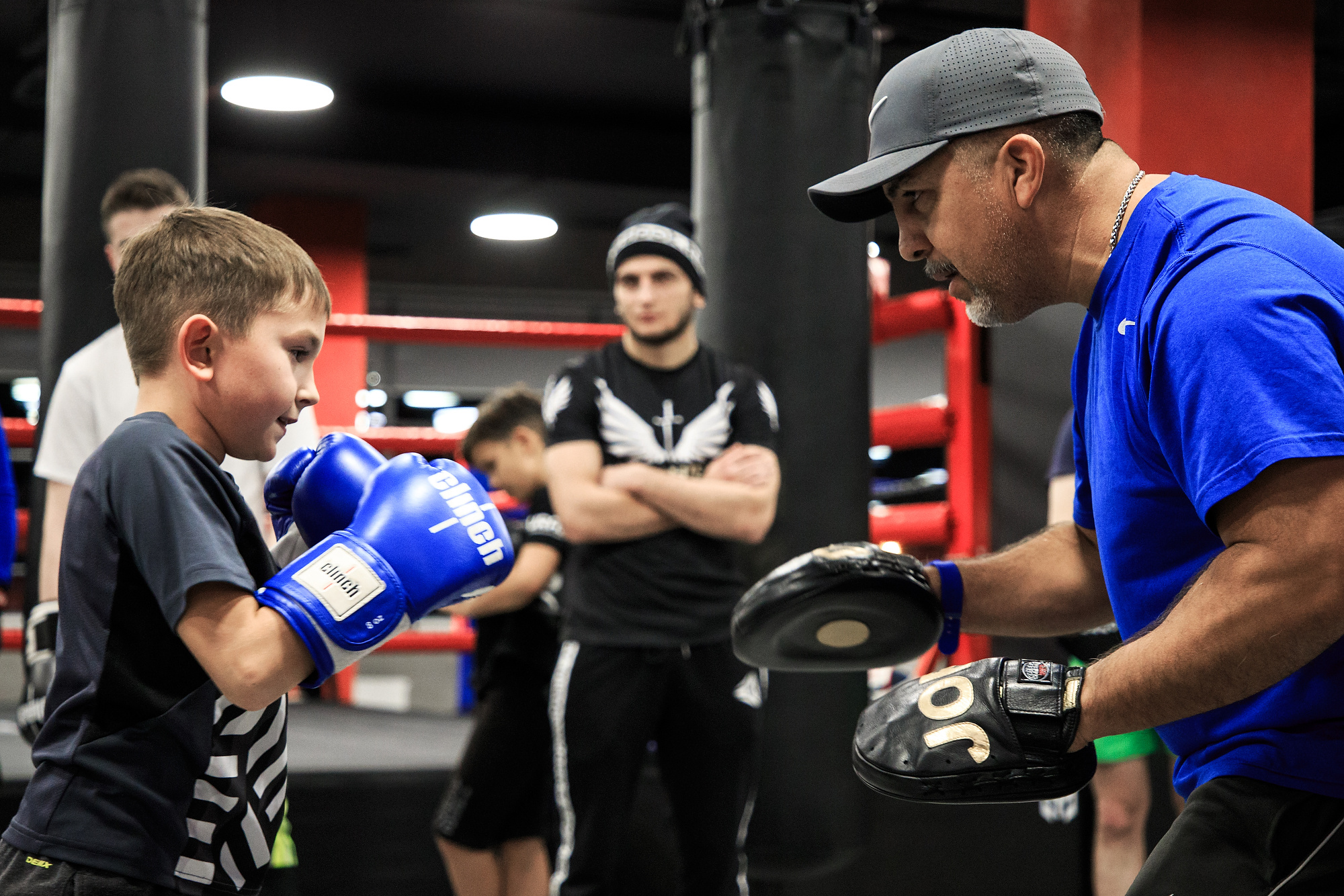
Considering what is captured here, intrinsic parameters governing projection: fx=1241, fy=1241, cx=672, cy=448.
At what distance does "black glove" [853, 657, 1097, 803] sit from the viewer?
1.13 m

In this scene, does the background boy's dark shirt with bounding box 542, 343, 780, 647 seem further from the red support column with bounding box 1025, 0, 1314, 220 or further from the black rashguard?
the red support column with bounding box 1025, 0, 1314, 220

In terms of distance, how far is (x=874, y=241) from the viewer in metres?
10.4

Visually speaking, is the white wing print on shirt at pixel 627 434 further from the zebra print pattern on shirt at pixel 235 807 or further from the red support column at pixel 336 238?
the red support column at pixel 336 238

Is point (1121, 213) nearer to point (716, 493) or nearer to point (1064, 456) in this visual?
point (716, 493)

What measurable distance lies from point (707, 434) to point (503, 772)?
886 mm

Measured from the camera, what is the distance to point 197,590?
3.85 ft

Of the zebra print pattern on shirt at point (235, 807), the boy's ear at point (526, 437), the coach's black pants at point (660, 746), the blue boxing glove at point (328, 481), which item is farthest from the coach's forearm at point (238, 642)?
the boy's ear at point (526, 437)

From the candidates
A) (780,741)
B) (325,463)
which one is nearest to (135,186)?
(325,463)

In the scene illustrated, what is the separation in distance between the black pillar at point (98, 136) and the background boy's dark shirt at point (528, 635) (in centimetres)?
113

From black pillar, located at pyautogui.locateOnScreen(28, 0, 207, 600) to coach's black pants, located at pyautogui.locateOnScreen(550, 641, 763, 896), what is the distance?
1.46 metres

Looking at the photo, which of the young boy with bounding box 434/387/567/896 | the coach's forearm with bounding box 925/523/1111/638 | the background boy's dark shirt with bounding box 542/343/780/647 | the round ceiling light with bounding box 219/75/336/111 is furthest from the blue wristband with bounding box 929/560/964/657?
the round ceiling light with bounding box 219/75/336/111

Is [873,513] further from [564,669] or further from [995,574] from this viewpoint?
[995,574]

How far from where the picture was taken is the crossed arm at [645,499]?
2643 mm

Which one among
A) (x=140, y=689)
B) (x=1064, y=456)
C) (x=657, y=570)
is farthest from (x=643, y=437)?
(x=140, y=689)
